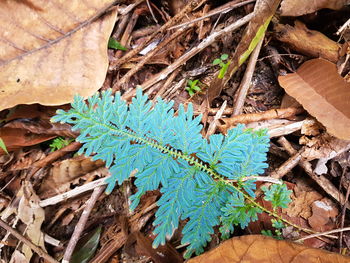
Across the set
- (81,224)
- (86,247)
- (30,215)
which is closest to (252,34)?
(81,224)

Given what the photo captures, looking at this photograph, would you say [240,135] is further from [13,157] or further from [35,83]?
[13,157]

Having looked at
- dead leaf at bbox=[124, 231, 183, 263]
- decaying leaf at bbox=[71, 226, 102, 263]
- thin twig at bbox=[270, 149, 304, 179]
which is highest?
thin twig at bbox=[270, 149, 304, 179]

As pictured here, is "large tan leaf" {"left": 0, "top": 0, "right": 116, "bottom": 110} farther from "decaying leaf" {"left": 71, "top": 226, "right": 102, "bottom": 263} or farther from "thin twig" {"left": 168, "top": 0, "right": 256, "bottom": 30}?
"decaying leaf" {"left": 71, "top": 226, "right": 102, "bottom": 263}

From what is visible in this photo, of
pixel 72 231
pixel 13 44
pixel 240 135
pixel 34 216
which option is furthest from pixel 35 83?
pixel 240 135

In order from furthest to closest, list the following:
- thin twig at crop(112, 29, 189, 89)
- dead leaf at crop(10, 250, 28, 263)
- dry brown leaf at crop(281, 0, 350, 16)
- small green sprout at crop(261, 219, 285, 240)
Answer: thin twig at crop(112, 29, 189, 89) < dead leaf at crop(10, 250, 28, 263) < dry brown leaf at crop(281, 0, 350, 16) < small green sprout at crop(261, 219, 285, 240)

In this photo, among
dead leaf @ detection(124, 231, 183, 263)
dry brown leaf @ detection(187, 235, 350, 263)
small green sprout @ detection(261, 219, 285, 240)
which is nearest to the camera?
dry brown leaf @ detection(187, 235, 350, 263)

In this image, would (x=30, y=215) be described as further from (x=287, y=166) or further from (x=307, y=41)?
(x=307, y=41)

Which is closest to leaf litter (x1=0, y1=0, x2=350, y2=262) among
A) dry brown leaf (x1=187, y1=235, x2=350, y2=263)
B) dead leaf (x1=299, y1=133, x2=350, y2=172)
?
dead leaf (x1=299, y1=133, x2=350, y2=172)
